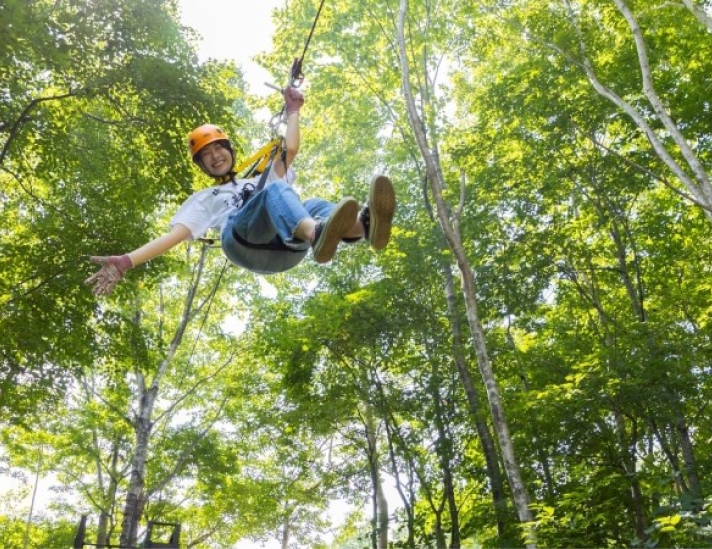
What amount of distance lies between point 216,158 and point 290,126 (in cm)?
57

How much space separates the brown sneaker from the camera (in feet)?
10.2

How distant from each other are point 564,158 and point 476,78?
14.4 ft

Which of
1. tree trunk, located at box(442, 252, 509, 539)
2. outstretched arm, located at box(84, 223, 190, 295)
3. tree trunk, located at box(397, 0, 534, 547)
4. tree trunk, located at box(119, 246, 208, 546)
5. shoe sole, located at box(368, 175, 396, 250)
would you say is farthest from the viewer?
tree trunk, located at box(119, 246, 208, 546)

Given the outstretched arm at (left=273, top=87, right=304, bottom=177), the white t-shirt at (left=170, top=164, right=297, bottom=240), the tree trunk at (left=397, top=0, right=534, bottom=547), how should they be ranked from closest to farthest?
the white t-shirt at (left=170, top=164, right=297, bottom=240)
the outstretched arm at (left=273, top=87, right=304, bottom=177)
the tree trunk at (left=397, top=0, right=534, bottom=547)

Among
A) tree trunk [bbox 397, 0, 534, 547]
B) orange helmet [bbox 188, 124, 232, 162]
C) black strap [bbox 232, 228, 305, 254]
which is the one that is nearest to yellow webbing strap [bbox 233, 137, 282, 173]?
orange helmet [bbox 188, 124, 232, 162]

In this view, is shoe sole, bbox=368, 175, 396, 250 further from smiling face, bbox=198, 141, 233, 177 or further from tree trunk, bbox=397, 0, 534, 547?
tree trunk, bbox=397, 0, 534, 547

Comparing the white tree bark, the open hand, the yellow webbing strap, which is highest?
the white tree bark

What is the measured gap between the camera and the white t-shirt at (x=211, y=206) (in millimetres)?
3400

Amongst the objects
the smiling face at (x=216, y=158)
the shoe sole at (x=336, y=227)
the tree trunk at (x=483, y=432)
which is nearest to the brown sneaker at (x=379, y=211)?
the shoe sole at (x=336, y=227)

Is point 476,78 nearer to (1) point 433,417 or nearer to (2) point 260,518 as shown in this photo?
(1) point 433,417

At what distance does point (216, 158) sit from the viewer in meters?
3.69

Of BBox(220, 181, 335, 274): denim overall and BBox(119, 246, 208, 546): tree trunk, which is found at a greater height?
BBox(119, 246, 208, 546): tree trunk

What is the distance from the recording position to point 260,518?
1545cm

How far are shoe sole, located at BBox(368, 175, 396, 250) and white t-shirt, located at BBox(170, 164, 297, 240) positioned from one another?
673mm
